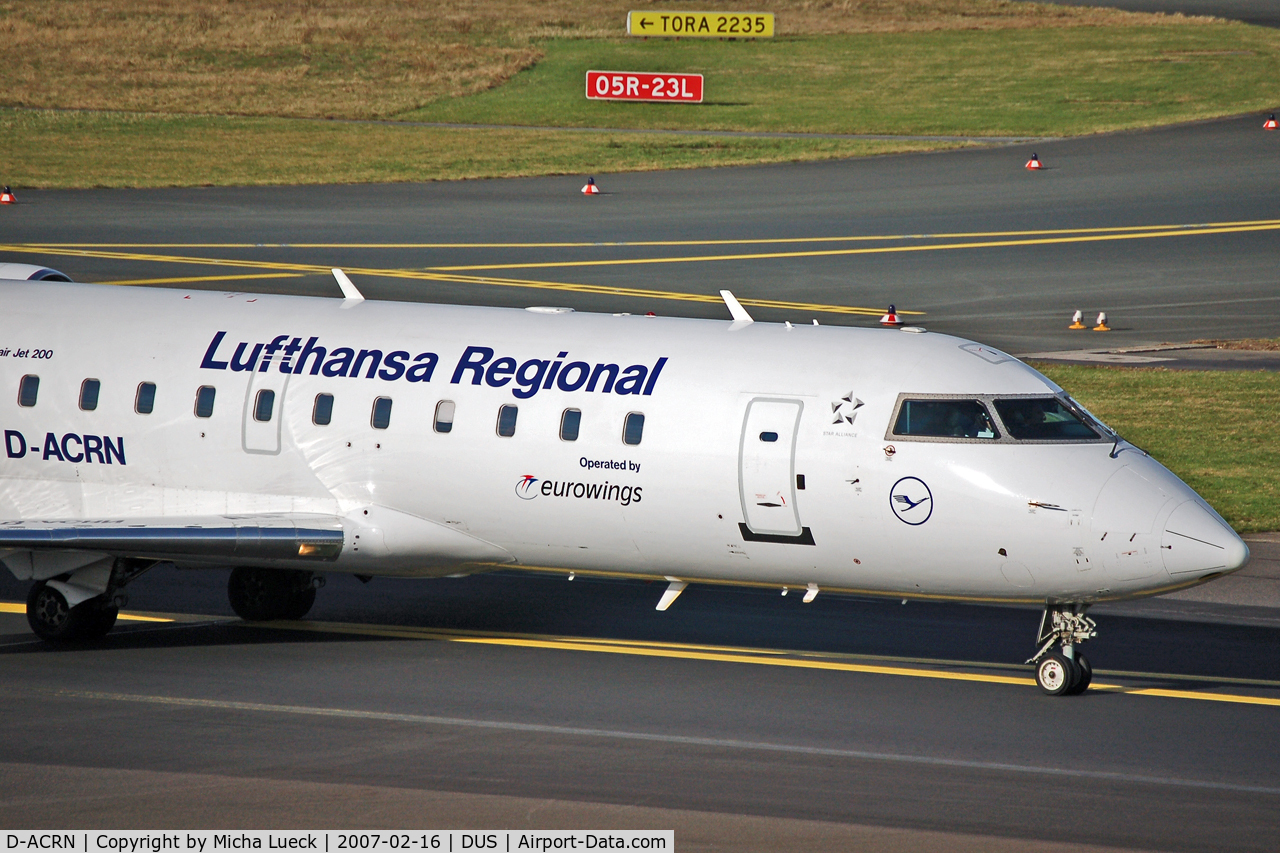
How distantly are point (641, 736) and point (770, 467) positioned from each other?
3.00 metres

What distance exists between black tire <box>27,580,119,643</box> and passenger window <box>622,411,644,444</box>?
650cm

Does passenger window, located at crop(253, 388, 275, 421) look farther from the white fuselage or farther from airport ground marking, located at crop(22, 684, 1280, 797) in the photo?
airport ground marking, located at crop(22, 684, 1280, 797)

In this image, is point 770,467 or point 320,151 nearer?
point 770,467

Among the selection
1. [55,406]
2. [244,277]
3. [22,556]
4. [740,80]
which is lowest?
[22,556]

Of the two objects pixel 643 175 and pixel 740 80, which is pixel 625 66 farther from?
pixel 643 175

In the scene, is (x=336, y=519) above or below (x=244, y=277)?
below

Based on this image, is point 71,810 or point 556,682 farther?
point 556,682

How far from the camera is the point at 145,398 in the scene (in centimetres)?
2022

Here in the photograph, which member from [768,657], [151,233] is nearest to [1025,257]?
[151,233]

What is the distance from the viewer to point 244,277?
144 ft

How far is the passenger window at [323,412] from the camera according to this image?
63.8 feet

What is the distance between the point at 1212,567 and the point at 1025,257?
1260 inches

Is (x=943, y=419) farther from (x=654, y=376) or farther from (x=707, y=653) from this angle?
(x=707, y=653)

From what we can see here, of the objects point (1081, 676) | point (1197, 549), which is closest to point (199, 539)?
point (1081, 676)
